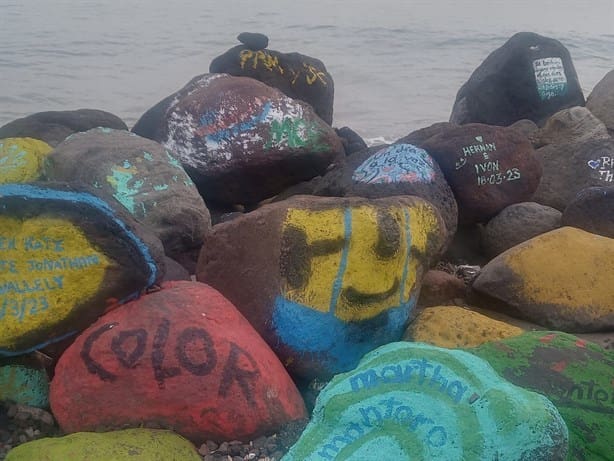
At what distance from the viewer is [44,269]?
187cm

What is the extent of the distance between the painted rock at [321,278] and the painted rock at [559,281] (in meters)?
0.54

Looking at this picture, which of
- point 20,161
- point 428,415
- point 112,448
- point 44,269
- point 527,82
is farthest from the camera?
point 527,82

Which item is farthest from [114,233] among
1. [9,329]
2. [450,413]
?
[450,413]

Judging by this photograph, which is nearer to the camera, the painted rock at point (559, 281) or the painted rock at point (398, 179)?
the painted rock at point (559, 281)

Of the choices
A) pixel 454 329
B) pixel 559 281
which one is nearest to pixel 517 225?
pixel 559 281

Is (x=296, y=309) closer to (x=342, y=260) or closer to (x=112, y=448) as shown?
(x=342, y=260)

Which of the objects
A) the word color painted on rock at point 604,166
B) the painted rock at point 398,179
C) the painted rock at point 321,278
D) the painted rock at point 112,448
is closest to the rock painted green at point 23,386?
the painted rock at point 112,448

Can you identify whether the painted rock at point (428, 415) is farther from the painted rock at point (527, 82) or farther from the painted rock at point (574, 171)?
the painted rock at point (527, 82)

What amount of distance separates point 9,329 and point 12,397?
0.17 m

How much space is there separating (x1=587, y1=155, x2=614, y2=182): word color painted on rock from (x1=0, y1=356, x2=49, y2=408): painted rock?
259cm

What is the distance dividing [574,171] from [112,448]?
2.67 meters

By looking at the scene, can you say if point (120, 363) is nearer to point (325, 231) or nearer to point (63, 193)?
point (63, 193)

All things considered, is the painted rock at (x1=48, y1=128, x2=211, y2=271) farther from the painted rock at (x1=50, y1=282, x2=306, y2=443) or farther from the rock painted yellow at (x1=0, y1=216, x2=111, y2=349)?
the painted rock at (x1=50, y1=282, x2=306, y2=443)

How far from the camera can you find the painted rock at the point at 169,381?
174 centimetres
